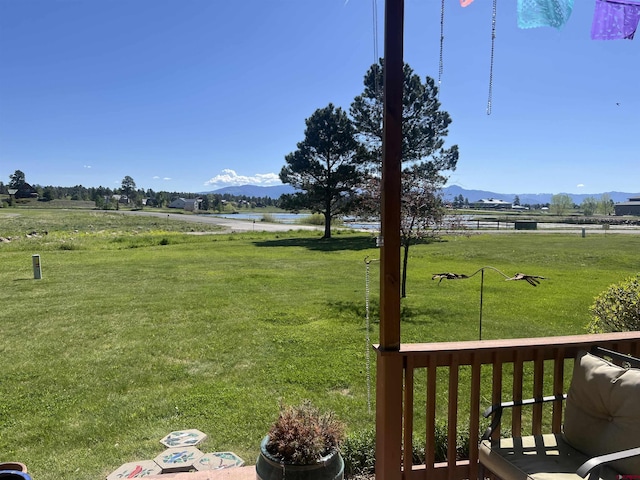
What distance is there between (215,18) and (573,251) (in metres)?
14.6

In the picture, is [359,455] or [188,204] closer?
[359,455]

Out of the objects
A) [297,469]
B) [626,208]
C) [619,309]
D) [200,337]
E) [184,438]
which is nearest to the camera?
[297,469]

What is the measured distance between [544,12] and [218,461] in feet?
10.8

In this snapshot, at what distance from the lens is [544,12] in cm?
219

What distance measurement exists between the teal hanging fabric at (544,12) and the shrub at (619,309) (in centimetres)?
301

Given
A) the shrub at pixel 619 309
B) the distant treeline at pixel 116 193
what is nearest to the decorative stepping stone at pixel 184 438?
the shrub at pixel 619 309

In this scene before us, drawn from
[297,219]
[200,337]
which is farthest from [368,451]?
[297,219]

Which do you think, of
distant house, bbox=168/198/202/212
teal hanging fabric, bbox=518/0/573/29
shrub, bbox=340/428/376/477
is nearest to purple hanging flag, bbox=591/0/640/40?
teal hanging fabric, bbox=518/0/573/29

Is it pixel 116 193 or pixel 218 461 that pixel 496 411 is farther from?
pixel 116 193

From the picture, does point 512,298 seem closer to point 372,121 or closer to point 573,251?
point 573,251

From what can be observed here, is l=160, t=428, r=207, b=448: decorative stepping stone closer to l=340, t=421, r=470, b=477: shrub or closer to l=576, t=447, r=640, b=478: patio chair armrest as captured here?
l=340, t=421, r=470, b=477: shrub

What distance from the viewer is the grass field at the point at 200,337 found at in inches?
117

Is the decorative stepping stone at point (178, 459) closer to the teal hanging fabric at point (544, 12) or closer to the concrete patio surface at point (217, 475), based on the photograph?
the concrete patio surface at point (217, 475)

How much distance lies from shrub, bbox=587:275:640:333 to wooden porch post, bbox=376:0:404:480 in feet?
10.9
